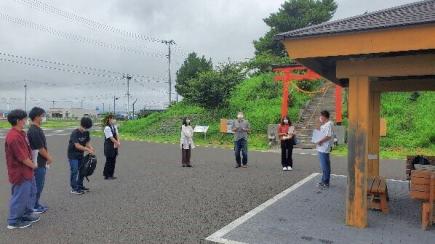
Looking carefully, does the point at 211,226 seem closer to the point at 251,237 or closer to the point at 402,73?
the point at 251,237

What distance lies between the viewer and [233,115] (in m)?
24.3

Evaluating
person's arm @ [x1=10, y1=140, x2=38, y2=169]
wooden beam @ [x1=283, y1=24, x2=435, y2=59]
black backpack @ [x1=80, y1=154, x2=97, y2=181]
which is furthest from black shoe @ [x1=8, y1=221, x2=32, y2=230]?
wooden beam @ [x1=283, y1=24, x2=435, y2=59]

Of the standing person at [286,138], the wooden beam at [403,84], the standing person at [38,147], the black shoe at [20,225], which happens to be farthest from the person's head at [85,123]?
the wooden beam at [403,84]

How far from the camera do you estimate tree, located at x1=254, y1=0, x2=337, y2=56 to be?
33.9 meters

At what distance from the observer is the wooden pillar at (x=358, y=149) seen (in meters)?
5.14

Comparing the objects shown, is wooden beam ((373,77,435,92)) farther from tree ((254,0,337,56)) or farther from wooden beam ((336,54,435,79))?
tree ((254,0,337,56))

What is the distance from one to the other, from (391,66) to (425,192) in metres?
1.91

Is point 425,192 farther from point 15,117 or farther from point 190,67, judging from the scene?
point 190,67

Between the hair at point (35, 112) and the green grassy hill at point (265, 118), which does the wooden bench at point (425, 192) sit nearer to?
the hair at point (35, 112)

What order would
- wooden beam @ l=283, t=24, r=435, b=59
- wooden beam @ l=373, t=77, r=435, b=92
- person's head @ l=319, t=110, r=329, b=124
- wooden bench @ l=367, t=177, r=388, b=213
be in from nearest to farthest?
1. wooden beam @ l=283, t=24, r=435, b=59
2. wooden bench @ l=367, t=177, r=388, b=213
3. wooden beam @ l=373, t=77, r=435, b=92
4. person's head @ l=319, t=110, r=329, b=124

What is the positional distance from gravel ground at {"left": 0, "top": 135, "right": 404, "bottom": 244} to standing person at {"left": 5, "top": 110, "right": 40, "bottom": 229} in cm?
25

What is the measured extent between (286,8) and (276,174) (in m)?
29.0

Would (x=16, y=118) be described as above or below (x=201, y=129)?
above

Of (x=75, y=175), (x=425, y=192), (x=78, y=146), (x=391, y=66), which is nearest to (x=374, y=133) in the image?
(x=425, y=192)
